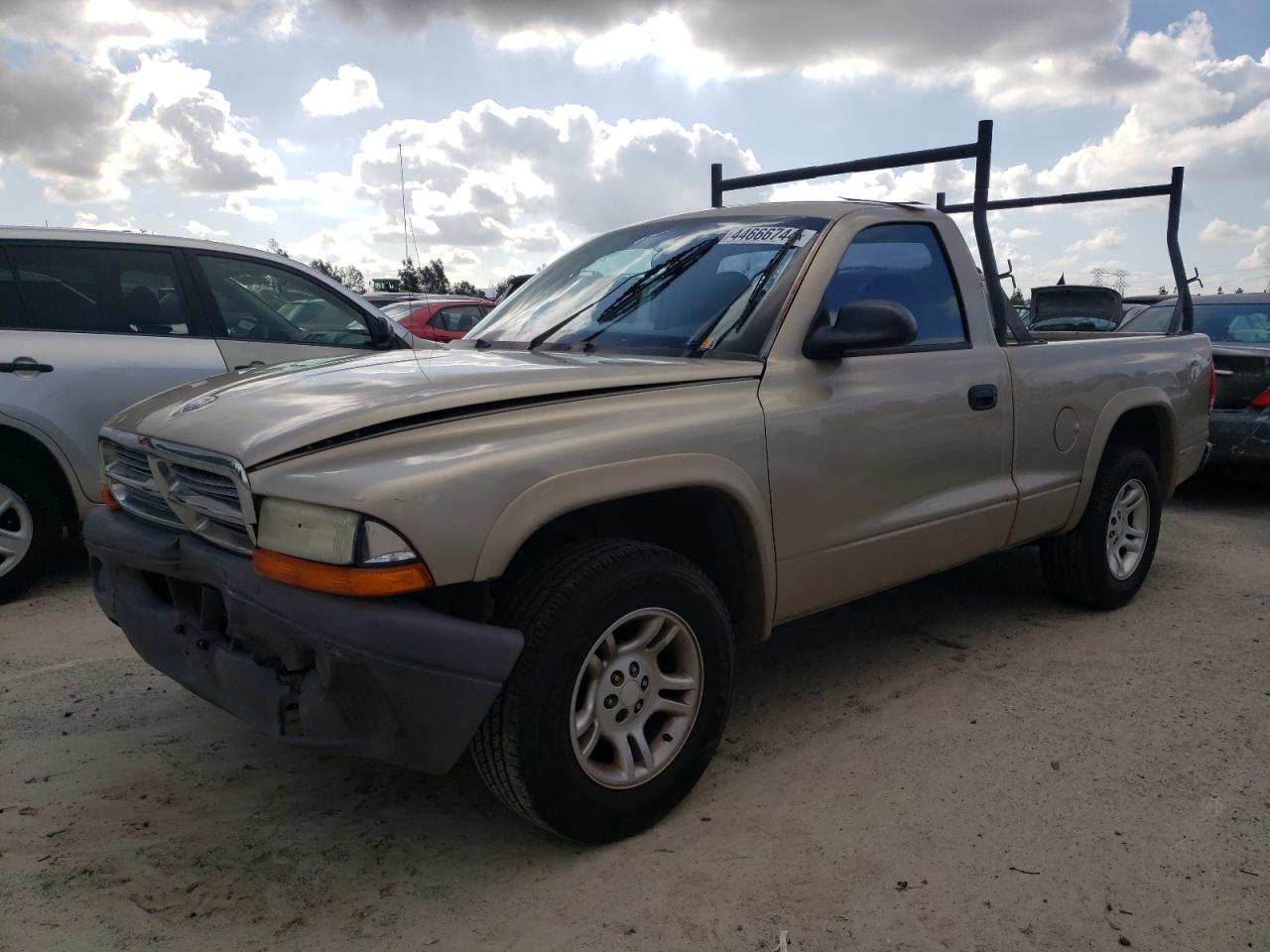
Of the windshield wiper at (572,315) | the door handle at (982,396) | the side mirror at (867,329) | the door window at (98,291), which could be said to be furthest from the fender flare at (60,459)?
the door handle at (982,396)

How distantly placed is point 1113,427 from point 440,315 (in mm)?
8600

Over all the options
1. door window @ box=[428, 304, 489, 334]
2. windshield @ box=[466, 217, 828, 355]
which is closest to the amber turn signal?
windshield @ box=[466, 217, 828, 355]

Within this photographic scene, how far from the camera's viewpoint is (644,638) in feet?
8.54

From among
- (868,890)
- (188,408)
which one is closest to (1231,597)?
(868,890)

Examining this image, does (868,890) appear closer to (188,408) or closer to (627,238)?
(188,408)

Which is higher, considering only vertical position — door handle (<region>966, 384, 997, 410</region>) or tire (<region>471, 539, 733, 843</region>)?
door handle (<region>966, 384, 997, 410</region>)

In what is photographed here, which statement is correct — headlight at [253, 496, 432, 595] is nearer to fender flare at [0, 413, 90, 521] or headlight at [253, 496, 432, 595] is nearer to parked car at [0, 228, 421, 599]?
parked car at [0, 228, 421, 599]

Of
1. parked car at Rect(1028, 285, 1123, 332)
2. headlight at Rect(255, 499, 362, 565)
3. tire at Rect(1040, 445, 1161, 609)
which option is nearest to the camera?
headlight at Rect(255, 499, 362, 565)

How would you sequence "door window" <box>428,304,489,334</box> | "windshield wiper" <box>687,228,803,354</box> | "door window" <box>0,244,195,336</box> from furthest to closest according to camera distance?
"door window" <box>428,304,489,334</box>, "door window" <box>0,244,195,336</box>, "windshield wiper" <box>687,228,803,354</box>

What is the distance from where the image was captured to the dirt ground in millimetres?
2301

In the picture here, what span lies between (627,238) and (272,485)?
207 cm

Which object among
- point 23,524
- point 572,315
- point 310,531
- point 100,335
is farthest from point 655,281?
point 23,524

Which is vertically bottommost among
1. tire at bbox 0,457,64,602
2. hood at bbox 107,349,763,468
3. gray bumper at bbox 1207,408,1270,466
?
gray bumper at bbox 1207,408,1270,466

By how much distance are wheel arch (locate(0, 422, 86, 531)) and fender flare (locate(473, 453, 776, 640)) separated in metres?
3.45
